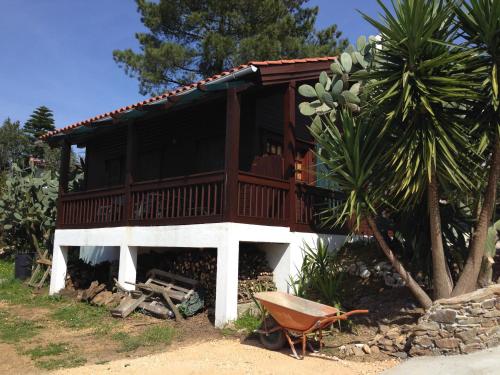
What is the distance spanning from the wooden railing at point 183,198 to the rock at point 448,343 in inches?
157

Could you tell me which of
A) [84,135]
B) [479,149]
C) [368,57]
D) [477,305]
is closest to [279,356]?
[477,305]

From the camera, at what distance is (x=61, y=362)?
6.73 meters

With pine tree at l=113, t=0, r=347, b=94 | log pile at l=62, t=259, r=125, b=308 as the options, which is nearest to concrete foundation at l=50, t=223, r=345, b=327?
log pile at l=62, t=259, r=125, b=308

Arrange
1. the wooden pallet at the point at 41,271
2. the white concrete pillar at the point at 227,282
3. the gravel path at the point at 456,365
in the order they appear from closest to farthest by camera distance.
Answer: the gravel path at the point at 456,365
the white concrete pillar at the point at 227,282
the wooden pallet at the point at 41,271

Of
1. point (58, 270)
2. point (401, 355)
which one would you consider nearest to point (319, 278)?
point (401, 355)

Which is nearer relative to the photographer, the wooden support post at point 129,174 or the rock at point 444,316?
the rock at point 444,316

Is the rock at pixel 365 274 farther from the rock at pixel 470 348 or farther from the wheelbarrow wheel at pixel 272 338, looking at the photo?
the rock at pixel 470 348

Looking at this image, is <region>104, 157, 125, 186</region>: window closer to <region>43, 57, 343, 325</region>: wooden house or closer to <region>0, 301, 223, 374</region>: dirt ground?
<region>43, 57, 343, 325</region>: wooden house

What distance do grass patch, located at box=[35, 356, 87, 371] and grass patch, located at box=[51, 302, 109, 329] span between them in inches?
77.5

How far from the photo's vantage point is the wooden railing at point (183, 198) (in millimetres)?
8902

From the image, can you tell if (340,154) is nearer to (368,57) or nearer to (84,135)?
(368,57)

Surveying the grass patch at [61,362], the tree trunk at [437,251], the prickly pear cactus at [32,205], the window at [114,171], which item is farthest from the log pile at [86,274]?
the tree trunk at [437,251]

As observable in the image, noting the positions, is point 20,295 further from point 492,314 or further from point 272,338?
point 492,314

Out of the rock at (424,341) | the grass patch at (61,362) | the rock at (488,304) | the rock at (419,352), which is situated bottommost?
the grass patch at (61,362)
